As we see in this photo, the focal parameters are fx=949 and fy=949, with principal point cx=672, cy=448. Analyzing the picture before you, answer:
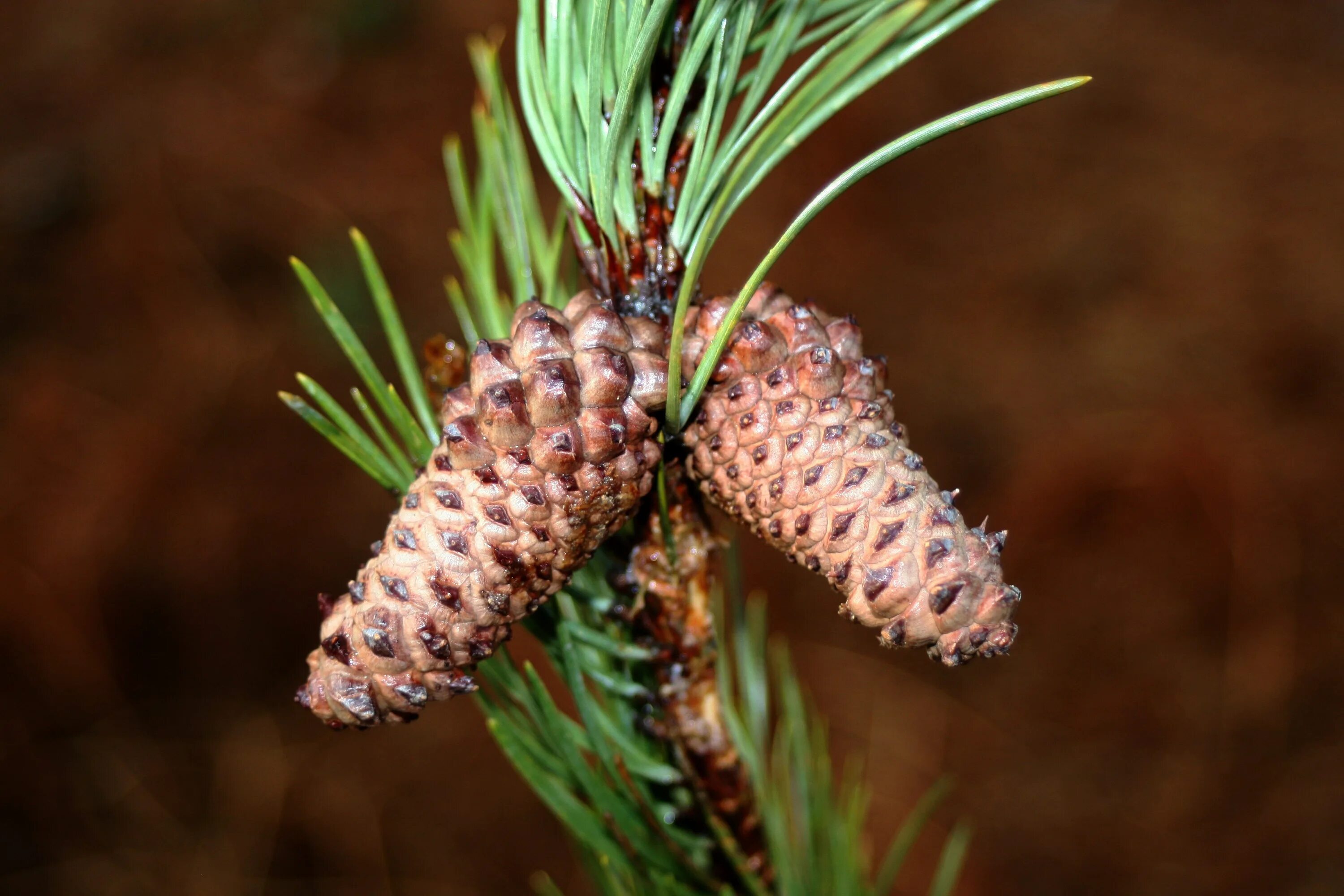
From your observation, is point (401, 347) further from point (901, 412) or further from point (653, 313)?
point (901, 412)

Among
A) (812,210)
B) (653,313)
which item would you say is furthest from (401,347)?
(812,210)

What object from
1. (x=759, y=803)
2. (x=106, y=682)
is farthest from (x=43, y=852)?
(x=759, y=803)

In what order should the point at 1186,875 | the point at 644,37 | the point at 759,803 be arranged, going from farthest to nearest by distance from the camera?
the point at 1186,875
the point at 759,803
the point at 644,37

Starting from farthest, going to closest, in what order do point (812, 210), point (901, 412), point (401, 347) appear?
1. point (901, 412)
2. point (401, 347)
3. point (812, 210)

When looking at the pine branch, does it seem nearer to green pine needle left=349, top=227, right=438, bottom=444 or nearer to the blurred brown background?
green pine needle left=349, top=227, right=438, bottom=444

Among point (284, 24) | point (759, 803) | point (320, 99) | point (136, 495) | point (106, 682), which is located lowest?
point (106, 682)

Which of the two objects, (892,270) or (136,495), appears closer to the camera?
(136,495)

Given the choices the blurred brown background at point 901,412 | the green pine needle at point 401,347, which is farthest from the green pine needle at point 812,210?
the blurred brown background at point 901,412

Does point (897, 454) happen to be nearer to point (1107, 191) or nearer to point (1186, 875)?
point (1186, 875)
